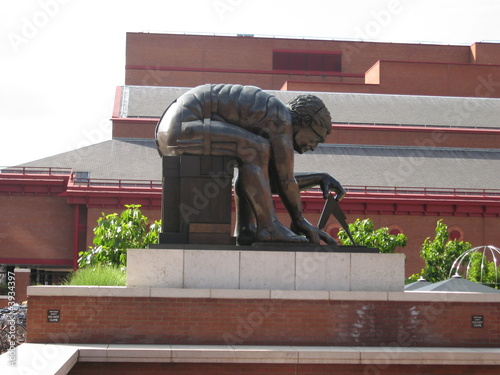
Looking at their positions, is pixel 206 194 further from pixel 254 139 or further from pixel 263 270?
pixel 263 270

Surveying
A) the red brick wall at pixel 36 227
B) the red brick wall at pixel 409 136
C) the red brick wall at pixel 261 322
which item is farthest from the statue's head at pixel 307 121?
the red brick wall at pixel 409 136

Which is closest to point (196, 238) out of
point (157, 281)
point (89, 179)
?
point (157, 281)

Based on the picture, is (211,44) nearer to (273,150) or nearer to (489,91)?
(489,91)

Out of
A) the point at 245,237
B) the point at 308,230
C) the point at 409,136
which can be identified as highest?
the point at 409,136

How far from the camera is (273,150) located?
40.1 feet

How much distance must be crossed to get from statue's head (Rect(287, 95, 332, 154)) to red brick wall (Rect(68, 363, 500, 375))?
3.53 m

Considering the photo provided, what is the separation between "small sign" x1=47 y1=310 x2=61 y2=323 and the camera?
1084cm

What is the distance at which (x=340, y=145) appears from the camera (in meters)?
47.9

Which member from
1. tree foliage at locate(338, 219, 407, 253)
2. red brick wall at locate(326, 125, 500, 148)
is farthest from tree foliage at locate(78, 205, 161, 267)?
red brick wall at locate(326, 125, 500, 148)

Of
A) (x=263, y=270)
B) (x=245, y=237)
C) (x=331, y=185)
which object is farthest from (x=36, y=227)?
(x=263, y=270)

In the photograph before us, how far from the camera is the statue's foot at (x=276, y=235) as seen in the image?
39.2ft

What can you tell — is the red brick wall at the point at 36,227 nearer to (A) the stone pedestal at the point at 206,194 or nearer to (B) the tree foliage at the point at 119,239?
(B) the tree foliage at the point at 119,239

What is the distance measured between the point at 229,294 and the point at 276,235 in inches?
51.5

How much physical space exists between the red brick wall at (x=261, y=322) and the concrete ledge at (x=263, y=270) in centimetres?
33
